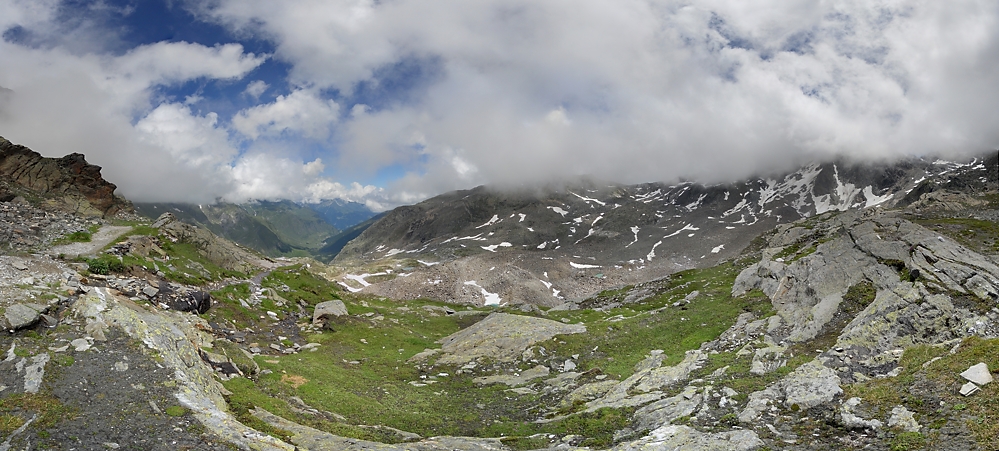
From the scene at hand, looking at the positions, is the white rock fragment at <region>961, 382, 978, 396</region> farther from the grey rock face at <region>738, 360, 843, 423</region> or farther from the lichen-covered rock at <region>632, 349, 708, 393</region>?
the lichen-covered rock at <region>632, 349, 708, 393</region>

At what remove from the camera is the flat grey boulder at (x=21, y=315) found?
810 inches

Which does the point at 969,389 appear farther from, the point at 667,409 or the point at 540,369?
the point at 540,369

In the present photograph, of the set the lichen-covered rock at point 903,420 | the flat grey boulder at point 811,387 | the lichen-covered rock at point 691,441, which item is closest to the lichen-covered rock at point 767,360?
the flat grey boulder at point 811,387

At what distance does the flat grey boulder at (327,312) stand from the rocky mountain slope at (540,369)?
5555mm

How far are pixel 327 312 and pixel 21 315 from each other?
3918cm

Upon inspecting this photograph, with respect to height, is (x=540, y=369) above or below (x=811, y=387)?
below

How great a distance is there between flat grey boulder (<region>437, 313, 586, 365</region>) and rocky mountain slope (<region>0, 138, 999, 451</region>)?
316 millimetres

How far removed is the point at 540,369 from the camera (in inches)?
1531

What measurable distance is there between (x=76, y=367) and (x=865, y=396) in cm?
3348

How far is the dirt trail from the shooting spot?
4448cm

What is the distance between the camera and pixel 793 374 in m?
21.1

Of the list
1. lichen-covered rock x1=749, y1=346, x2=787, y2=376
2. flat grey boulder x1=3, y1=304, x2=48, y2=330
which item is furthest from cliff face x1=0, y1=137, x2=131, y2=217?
lichen-covered rock x1=749, y1=346, x2=787, y2=376

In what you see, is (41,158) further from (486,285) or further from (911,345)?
(911,345)

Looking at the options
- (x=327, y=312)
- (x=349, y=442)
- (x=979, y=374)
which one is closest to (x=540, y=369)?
(x=349, y=442)
